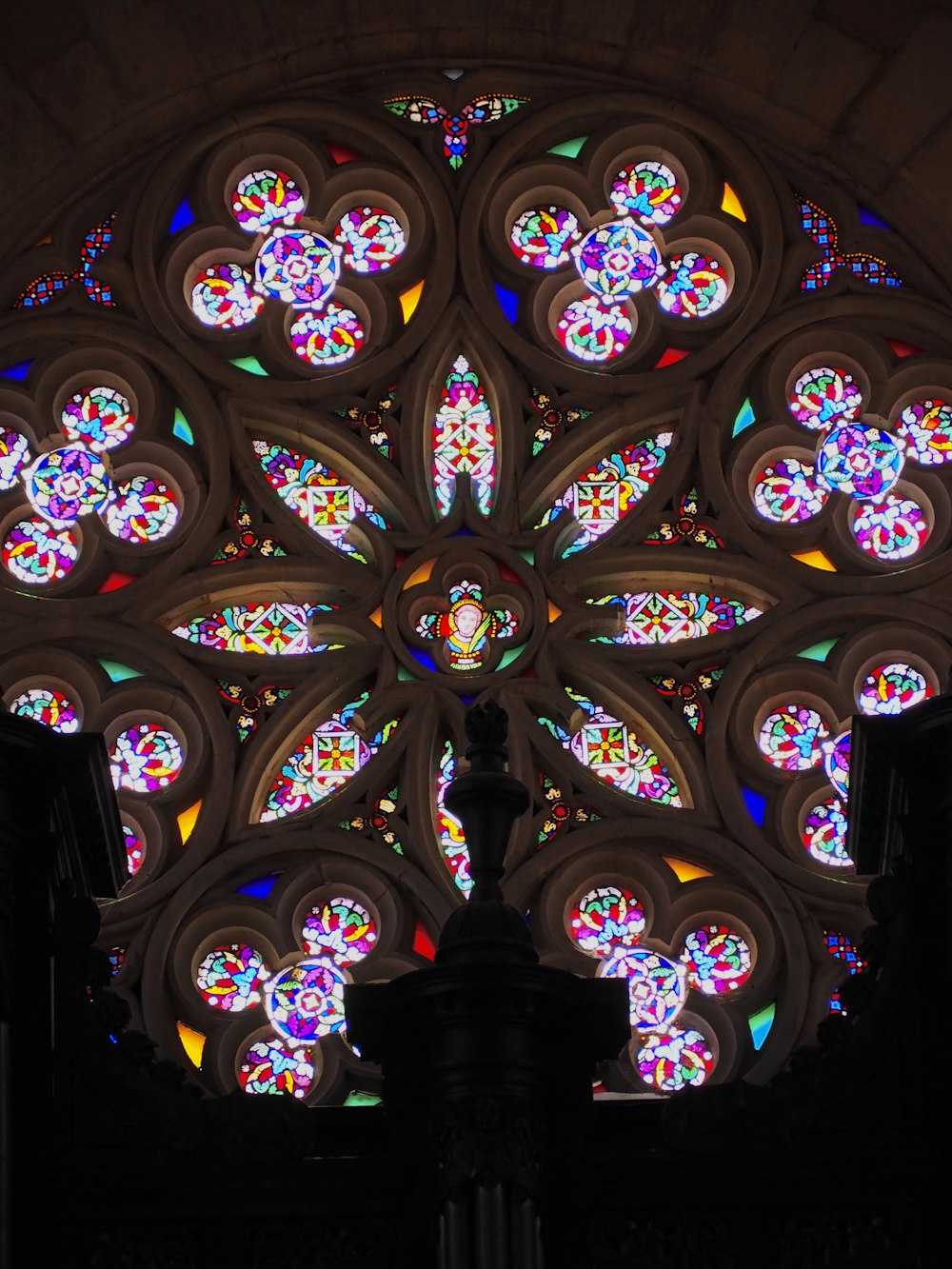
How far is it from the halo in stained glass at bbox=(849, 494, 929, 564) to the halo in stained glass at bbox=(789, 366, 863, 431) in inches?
19.2

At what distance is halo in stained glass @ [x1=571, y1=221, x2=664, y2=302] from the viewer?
528 inches

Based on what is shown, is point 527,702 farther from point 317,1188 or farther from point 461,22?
point 317,1188

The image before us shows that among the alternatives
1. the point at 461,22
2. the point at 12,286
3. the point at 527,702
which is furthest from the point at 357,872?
the point at 461,22

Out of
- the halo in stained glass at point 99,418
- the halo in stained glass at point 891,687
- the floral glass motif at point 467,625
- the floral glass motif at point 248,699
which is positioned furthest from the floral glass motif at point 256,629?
the halo in stained glass at point 891,687

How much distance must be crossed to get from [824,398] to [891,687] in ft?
5.51

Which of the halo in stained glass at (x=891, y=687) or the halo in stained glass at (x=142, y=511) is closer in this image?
the halo in stained glass at (x=891, y=687)

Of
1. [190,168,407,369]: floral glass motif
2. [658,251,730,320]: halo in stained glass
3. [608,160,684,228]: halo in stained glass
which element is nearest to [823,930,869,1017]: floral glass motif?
[658,251,730,320]: halo in stained glass

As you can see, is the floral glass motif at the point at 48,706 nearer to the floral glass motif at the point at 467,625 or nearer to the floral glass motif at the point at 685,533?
the floral glass motif at the point at 467,625

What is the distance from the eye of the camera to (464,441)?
1315cm

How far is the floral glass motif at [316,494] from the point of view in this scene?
12992 millimetres

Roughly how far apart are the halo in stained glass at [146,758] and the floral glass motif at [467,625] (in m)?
1.31

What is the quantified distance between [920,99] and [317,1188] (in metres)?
7.41

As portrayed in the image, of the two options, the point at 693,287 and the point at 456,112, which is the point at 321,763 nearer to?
the point at 693,287

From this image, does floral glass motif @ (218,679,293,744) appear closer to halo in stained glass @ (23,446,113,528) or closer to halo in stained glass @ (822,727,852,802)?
halo in stained glass @ (23,446,113,528)
